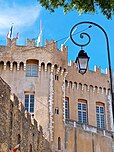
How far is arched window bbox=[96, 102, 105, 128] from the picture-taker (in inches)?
1453

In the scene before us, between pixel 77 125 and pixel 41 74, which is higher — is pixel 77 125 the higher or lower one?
the lower one

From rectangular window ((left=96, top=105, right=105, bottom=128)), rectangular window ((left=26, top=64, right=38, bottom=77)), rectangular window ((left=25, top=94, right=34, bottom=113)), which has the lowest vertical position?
rectangular window ((left=96, top=105, right=105, bottom=128))

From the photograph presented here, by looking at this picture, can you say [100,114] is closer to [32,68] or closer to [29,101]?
[29,101]

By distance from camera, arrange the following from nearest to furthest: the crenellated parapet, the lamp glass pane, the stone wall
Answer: the lamp glass pane
the stone wall
the crenellated parapet

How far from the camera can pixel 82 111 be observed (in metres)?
36.3

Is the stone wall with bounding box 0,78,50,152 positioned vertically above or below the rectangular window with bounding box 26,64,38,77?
below

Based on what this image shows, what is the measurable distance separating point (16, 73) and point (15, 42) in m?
2.77

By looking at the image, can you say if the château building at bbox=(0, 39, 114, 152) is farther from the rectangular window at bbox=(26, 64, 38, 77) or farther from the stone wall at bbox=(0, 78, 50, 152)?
the stone wall at bbox=(0, 78, 50, 152)

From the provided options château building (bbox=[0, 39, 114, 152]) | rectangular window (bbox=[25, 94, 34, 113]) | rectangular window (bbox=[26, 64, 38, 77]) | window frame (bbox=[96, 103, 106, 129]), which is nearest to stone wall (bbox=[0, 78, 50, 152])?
château building (bbox=[0, 39, 114, 152])

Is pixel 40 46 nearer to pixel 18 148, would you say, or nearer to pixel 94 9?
pixel 18 148

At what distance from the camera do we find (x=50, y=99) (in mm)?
31156

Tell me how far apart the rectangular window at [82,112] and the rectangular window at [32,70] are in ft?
21.0

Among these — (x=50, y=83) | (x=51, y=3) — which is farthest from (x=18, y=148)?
(x=50, y=83)

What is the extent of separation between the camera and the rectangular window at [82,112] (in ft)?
118
